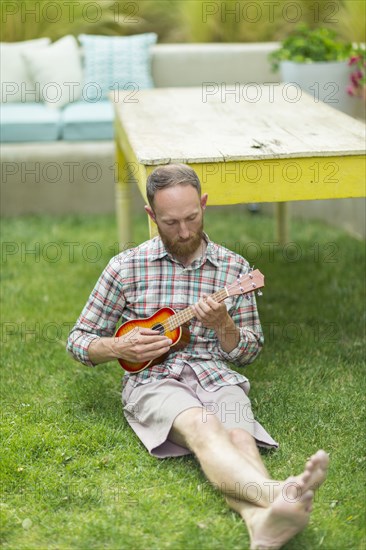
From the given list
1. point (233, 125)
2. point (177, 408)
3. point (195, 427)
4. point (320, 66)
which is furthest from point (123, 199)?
point (195, 427)

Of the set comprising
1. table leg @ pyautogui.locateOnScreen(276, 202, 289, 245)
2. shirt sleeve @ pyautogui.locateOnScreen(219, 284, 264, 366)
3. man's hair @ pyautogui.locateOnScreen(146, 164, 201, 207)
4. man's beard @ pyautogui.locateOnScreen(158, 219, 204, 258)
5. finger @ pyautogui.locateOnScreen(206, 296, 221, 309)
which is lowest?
table leg @ pyautogui.locateOnScreen(276, 202, 289, 245)

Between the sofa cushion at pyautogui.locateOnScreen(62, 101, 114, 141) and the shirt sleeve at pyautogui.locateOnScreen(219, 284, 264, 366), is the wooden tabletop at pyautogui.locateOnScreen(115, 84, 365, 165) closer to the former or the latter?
the shirt sleeve at pyautogui.locateOnScreen(219, 284, 264, 366)

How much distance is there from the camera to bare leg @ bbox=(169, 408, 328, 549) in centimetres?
200

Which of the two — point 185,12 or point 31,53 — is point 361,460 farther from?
point 185,12

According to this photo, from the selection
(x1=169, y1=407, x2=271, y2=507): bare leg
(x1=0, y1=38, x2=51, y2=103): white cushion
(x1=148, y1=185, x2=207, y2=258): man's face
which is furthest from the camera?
(x1=0, y1=38, x2=51, y2=103): white cushion

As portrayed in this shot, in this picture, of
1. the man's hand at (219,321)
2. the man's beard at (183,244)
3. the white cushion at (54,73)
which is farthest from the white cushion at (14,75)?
the man's hand at (219,321)

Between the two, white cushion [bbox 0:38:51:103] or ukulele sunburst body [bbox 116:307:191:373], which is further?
white cushion [bbox 0:38:51:103]

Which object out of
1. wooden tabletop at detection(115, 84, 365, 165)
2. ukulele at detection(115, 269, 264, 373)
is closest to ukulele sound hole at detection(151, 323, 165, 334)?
ukulele at detection(115, 269, 264, 373)

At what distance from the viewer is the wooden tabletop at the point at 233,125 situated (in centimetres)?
297

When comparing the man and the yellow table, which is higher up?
the yellow table

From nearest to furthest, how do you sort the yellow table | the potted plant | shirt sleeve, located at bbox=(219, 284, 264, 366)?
shirt sleeve, located at bbox=(219, 284, 264, 366)
the yellow table
the potted plant

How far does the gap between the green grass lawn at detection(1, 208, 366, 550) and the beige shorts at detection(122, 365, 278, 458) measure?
5 cm

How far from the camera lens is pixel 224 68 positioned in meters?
6.00

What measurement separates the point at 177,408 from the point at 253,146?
3.42 feet
